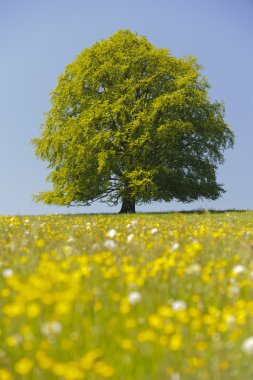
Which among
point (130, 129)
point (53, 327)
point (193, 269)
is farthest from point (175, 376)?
point (130, 129)

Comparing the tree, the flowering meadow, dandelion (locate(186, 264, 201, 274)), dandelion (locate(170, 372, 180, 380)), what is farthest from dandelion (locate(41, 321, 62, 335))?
the tree

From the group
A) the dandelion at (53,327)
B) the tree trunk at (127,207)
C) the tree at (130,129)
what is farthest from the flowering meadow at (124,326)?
the tree trunk at (127,207)

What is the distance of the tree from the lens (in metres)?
26.4

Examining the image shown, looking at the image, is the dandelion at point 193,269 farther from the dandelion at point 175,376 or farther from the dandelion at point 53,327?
the dandelion at point 53,327

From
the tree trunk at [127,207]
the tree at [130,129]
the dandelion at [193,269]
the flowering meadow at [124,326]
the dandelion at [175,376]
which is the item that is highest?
the tree at [130,129]

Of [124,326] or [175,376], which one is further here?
[124,326]

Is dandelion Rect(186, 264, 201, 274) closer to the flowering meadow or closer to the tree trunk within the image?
the flowering meadow

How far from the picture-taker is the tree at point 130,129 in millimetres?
26391

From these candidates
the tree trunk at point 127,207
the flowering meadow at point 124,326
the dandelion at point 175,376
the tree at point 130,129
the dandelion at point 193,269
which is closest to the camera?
the dandelion at point 175,376

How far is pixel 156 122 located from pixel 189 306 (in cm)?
2268

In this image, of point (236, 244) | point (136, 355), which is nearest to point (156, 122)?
point (236, 244)

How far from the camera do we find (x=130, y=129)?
1053 inches

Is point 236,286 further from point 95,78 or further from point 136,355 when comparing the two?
point 95,78

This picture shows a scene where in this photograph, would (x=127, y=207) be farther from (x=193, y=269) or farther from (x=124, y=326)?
(x=124, y=326)
